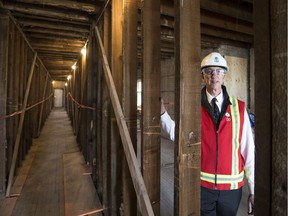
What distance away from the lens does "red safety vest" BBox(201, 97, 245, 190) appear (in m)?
1.51

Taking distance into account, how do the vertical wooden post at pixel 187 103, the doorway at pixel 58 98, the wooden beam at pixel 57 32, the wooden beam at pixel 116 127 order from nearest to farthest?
the vertical wooden post at pixel 187 103 → the wooden beam at pixel 116 127 → the wooden beam at pixel 57 32 → the doorway at pixel 58 98

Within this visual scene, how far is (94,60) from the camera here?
3660 millimetres

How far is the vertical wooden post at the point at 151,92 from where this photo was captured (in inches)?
59.5

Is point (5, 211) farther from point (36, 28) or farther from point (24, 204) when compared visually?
point (36, 28)

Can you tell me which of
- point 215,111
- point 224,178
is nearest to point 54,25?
point 215,111

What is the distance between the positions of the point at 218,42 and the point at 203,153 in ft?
13.8

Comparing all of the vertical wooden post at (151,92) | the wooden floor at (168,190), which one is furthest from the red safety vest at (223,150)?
the wooden floor at (168,190)

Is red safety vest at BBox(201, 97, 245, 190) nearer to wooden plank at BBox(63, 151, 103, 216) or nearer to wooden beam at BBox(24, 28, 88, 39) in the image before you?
wooden plank at BBox(63, 151, 103, 216)

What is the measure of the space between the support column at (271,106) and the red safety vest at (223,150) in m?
0.80

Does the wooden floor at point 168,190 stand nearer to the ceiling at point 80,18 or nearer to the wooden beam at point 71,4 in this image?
the ceiling at point 80,18

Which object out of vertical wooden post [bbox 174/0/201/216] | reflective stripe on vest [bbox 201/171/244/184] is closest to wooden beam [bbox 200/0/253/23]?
vertical wooden post [bbox 174/0/201/216]

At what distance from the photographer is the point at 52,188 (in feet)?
11.2

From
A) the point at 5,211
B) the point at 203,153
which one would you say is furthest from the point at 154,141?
the point at 5,211

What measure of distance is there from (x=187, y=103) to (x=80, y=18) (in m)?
2.88
